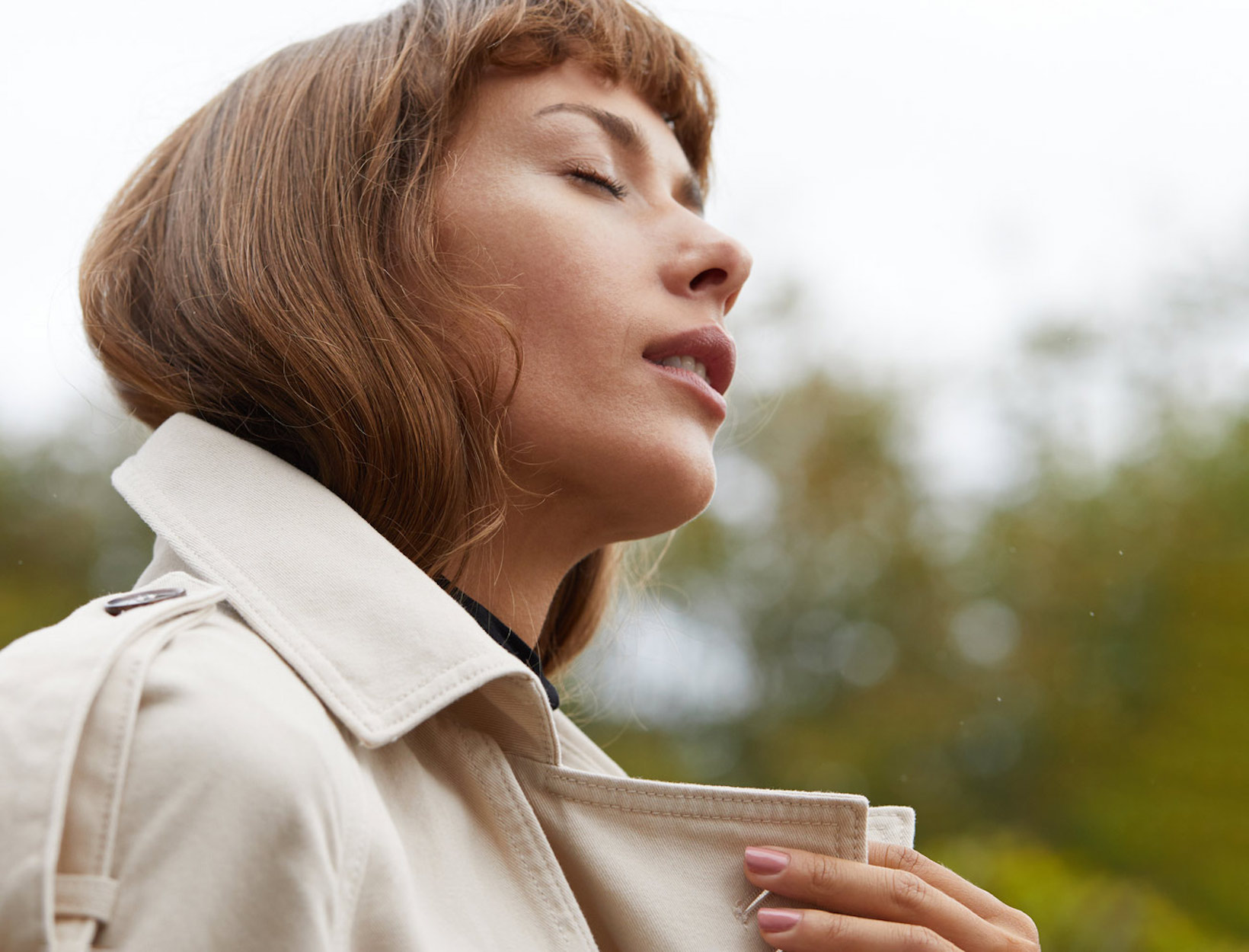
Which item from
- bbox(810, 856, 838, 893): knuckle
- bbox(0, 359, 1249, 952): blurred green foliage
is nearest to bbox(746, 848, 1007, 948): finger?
bbox(810, 856, 838, 893): knuckle

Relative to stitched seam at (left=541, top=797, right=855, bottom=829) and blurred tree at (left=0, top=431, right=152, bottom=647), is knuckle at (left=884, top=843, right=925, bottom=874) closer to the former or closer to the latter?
stitched seam at (left=541, top=797, right=855, bottom=829)

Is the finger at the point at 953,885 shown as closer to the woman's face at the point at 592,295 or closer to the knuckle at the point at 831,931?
the knuckle at the point at 831,931

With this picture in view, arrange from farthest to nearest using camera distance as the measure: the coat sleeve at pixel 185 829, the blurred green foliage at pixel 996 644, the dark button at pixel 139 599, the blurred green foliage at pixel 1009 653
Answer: the blurred green foliage at pixel 1009 653 → the blurred green foliage at pixel 996 644 → the dark button at pixel 139 599 → the coat sleeve at pixel 185 829

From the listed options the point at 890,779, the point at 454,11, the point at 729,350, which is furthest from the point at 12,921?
Answer: the point at 890,779

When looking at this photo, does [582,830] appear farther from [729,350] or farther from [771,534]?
[771,534]

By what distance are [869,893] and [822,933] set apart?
49 millimetres

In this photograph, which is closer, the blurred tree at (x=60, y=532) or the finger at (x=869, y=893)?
the finger at (x=869, y=893)

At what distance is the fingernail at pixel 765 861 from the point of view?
69 cm

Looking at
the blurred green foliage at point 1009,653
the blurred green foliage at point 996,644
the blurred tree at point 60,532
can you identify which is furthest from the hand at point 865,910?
the blurred green foliage at point 1009,653

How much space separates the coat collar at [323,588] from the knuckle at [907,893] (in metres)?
0.26

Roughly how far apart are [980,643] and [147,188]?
19.1 ft

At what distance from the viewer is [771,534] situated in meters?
6.41

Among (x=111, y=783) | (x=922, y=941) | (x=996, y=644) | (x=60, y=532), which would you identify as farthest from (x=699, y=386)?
(x=996, y=644)

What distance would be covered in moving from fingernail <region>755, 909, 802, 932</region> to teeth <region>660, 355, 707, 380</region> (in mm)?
426
